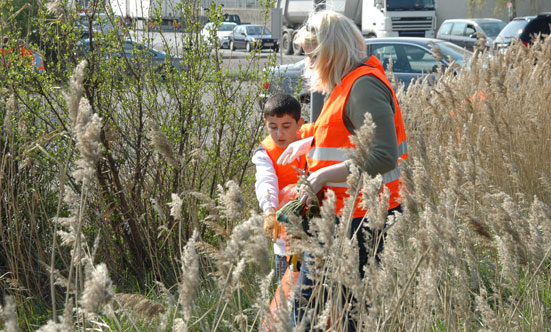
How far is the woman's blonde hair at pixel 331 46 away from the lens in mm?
2787

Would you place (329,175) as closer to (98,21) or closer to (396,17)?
(98,21)

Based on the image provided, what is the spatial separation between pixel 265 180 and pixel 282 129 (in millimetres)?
237

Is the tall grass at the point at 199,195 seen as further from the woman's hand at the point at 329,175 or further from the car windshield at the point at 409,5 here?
the car windshield at the point at 409,5

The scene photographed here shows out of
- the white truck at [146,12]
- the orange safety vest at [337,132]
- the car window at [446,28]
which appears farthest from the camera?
the car window at [446,28]

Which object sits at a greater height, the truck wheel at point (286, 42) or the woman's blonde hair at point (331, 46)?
the woman's blonde hair at point (331, 46)

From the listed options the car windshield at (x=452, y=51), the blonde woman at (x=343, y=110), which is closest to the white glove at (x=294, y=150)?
the blonde woman at (x=343, y=110)

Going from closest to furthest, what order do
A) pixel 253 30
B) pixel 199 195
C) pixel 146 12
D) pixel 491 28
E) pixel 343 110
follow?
pixel 199 195 < pixel 343 110 < pixel 146 12 < pixel 491 28 < pixel 253 30

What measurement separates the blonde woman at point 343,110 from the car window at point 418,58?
349 inches

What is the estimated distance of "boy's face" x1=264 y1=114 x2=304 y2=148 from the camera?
3148mm

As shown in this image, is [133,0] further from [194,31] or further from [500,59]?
[500,59]

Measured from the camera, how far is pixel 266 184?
121 inches

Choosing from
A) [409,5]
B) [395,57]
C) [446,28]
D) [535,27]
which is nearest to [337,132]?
[395,57]

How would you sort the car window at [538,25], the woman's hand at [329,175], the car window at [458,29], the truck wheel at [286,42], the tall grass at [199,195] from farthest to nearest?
the car window at [458,29], the car window at [538,25], the truck wheel at [286,42], the woman's hand at [329,175], the tall grass at [199,195]

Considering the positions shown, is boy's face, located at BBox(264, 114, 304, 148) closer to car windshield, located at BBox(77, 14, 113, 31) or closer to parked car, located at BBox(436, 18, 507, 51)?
car windshield, located at BBox(77, 14, 113, 31)
